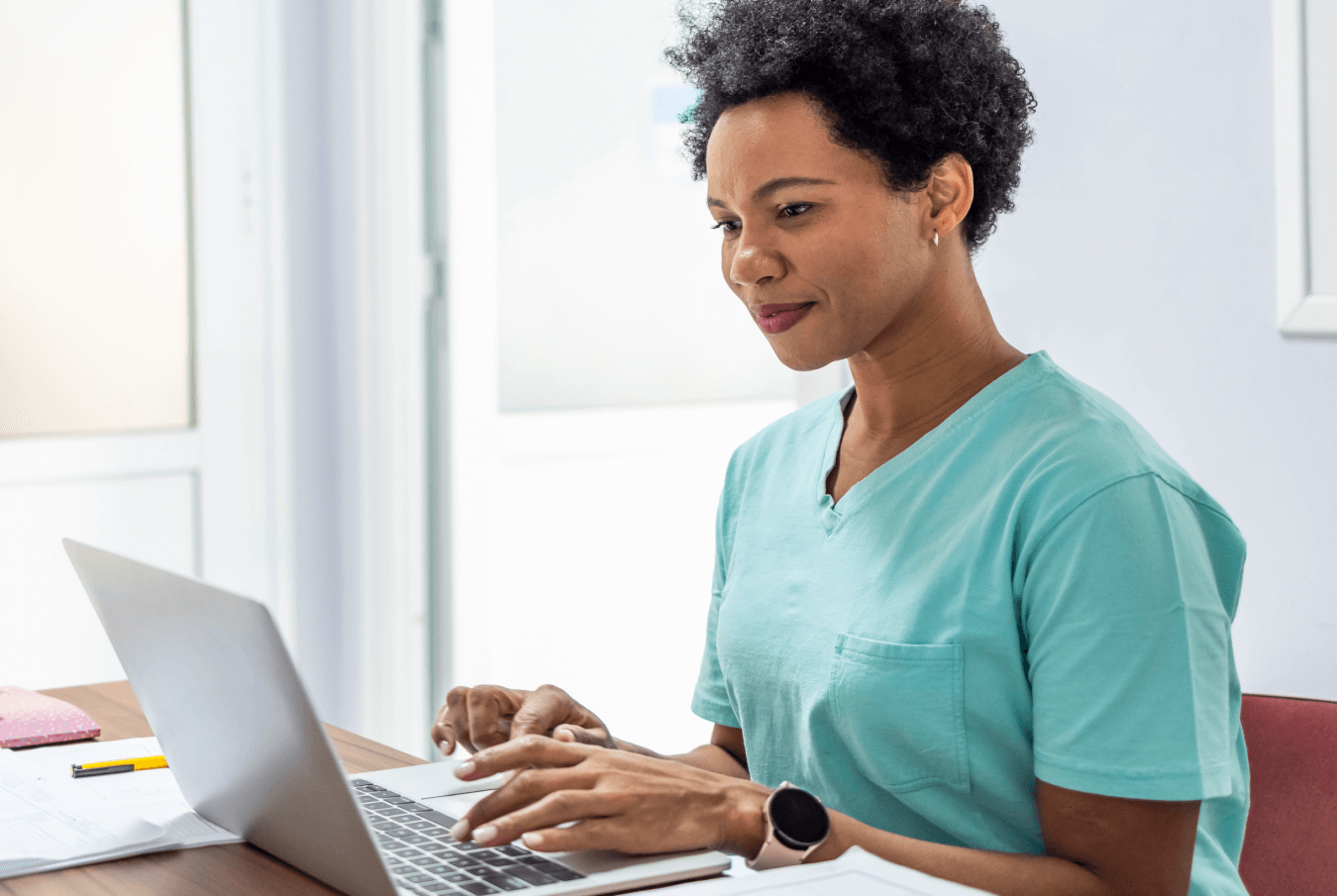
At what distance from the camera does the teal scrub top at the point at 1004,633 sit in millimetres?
849

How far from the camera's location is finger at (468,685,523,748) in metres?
1.00

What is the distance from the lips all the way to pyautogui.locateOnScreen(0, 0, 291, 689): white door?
1924mm

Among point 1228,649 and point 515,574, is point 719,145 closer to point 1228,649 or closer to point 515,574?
point 1228,649

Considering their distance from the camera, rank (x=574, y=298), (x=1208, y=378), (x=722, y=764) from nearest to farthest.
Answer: (x=722, y=764), (x=1208, y=378), (x=574, y=298)

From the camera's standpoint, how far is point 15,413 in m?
2.49

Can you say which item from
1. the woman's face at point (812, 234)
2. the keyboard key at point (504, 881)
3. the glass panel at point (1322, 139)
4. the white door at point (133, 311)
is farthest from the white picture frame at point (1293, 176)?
the white door at point (133, 311)

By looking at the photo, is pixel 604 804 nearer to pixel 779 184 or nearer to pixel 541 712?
pixel 541 712

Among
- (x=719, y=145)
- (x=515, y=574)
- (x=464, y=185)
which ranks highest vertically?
(x=464, y=185)

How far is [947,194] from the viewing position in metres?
1.05

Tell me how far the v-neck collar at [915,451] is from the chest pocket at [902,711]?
120 millimetres

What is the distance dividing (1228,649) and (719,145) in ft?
1.73

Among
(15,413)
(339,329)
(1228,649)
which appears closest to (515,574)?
(339,329)

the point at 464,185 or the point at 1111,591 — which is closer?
the point at 1111,591

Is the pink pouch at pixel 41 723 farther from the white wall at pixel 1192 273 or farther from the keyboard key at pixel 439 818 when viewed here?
the white wall at pixel 1192 273
